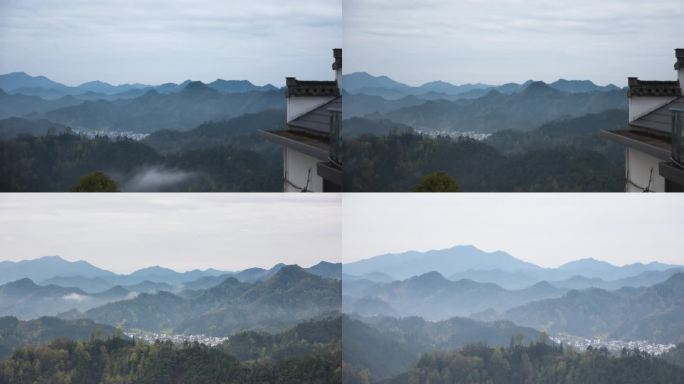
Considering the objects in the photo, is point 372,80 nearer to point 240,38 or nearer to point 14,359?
point 240,38

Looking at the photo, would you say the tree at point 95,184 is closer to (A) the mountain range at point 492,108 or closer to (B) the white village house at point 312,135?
(B) the white village house at point 312,135

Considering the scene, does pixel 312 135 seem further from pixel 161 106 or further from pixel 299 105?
→ pixel 161 106

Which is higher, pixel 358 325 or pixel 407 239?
pixel 407 239

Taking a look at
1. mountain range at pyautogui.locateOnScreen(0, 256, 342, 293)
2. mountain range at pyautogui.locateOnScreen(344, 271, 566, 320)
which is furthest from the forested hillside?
mountain range at pyautogui.locateOnScreen(0, 256, 342, 293)

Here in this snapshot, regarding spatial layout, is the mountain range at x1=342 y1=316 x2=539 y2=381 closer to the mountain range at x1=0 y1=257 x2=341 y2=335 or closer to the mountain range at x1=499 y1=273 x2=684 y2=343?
the mountain range at x1=499 y1=273 x2=684 y2=343

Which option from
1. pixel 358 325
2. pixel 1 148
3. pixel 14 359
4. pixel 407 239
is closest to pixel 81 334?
pixel 14 359

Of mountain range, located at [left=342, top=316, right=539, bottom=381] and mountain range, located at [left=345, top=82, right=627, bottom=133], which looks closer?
mountain range, located at [left=345, top=82, right=627, bottom=133]
